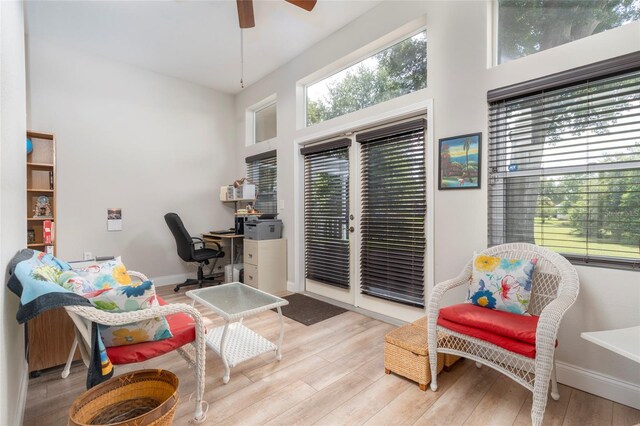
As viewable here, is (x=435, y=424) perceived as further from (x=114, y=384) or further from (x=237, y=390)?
(x=114, y=384)

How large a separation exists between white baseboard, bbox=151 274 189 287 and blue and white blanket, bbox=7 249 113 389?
9.98ft

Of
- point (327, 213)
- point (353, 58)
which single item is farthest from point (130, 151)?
point (353, 58)

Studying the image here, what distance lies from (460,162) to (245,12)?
2253mm

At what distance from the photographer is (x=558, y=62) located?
6.36 ft

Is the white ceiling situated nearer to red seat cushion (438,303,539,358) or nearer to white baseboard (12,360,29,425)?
red seat cushion (438,303,539,358)

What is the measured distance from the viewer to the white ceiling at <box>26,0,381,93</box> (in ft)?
9.60

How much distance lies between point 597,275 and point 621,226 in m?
0.32

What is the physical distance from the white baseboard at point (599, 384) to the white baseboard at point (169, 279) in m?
4.56

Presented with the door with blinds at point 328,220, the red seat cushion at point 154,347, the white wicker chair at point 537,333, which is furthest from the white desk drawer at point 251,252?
the white wicker chair at point 537,333

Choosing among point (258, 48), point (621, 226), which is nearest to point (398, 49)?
point (258, 48)

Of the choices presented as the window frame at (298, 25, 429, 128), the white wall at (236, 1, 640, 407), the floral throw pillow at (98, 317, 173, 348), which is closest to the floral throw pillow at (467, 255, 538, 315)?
the white wall at (236, 1, 640, 407)

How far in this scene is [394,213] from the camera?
2.97 meters

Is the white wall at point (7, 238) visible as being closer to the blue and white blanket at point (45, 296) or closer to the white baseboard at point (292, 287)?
the blue and white blanket at point (45, 296)

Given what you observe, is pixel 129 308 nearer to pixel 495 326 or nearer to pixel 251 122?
pixel 495 326
